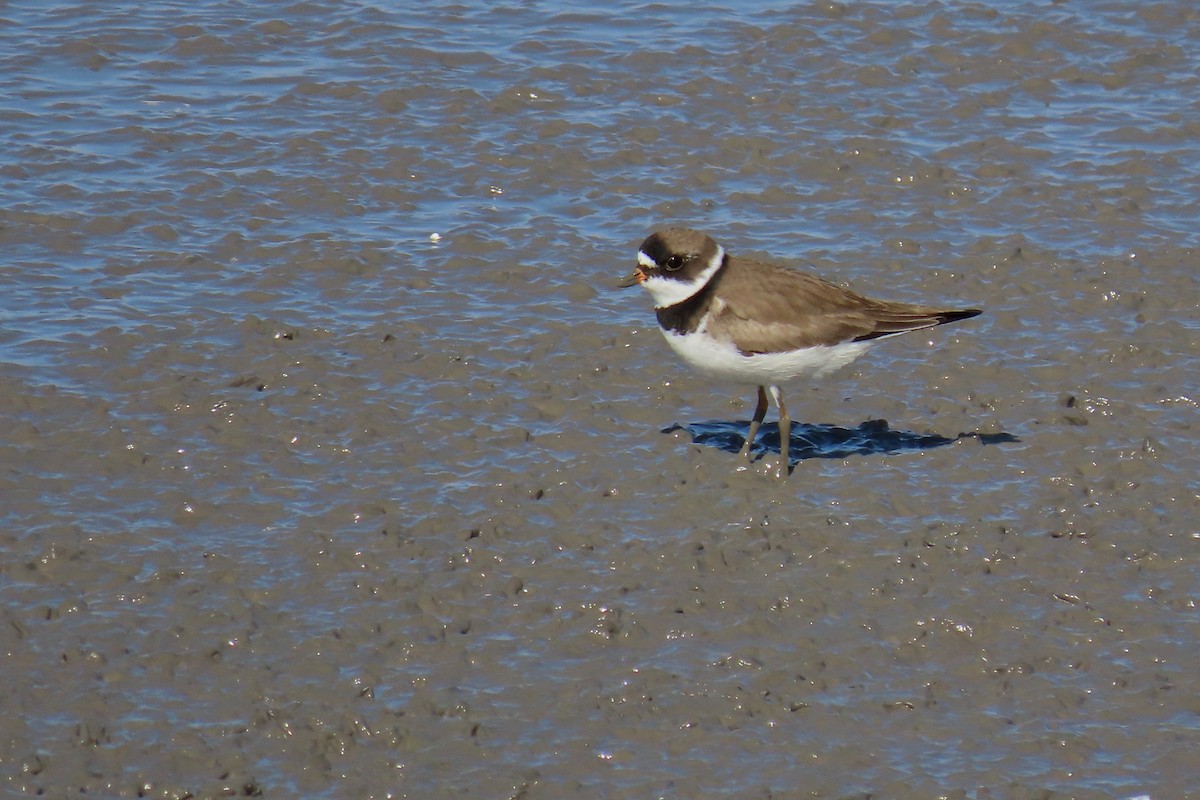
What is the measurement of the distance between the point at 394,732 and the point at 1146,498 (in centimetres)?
513

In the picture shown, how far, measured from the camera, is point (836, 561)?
9.50 meters

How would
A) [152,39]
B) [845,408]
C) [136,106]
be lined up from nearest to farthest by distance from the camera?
[845,408], [136,106], [152,39]

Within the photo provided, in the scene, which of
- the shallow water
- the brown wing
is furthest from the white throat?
the shallow water

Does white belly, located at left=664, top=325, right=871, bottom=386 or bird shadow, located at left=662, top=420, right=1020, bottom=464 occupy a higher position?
white belly, located at left=664, top=325, right=871, bottom=386

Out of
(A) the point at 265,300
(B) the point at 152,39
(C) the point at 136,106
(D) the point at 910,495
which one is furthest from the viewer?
(B) the point at 152,39

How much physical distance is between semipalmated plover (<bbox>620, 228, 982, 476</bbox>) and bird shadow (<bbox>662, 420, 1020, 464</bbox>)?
32 cm

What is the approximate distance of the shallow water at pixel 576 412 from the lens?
26.6 feet

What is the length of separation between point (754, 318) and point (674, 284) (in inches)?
23.4

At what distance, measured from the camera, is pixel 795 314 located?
10.5m

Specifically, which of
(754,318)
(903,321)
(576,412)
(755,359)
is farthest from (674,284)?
(903,321)

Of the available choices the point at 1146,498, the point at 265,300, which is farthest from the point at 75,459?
the point at 1146,498

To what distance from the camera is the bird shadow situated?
35.4 ft

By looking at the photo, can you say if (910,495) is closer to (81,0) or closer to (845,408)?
(845,408)

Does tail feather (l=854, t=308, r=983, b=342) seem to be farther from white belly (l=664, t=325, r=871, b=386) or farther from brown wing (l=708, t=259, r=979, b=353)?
white belly (l=664, t=325, r=871, b=386)
